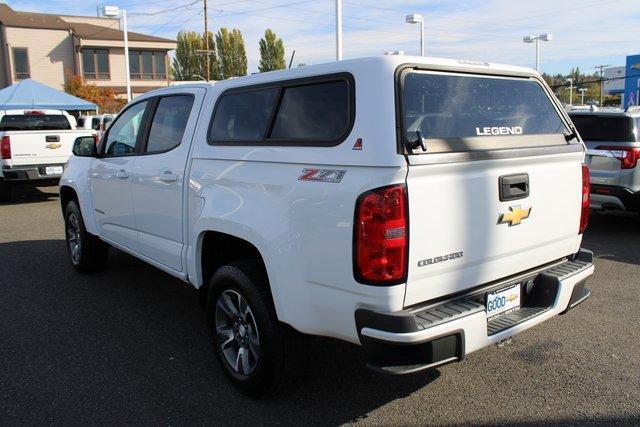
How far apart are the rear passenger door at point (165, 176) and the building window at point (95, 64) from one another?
146 ft

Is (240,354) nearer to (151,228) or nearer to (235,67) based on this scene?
(151,228)

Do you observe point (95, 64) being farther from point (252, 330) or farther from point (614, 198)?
point (252, 330)

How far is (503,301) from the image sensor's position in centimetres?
319

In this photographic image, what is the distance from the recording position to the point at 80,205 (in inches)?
236

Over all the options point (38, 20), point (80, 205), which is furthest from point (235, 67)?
point (80, 205)

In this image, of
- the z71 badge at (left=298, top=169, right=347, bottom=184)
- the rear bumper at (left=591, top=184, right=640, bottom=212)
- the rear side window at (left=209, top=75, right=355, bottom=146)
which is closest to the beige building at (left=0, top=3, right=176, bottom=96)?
the rear bumper at (left=591, top=184, right=640, bottom=212)

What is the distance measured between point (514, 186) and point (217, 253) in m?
2.03

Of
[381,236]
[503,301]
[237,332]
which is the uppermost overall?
[381,236]

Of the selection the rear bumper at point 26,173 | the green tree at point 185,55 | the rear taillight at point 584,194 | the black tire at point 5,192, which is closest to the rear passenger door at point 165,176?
the rear taillight at point 584,194

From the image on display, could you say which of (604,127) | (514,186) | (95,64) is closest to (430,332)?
(514,186)

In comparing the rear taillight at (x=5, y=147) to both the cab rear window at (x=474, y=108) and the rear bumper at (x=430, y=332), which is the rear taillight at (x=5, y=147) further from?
the rear bumper at (x=430, y=332)

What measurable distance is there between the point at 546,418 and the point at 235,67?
70.2 meters

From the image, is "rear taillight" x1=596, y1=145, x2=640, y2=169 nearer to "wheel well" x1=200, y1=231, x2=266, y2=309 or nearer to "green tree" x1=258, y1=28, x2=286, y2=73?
"wheel well" x1=200, y1=231, x2=266, y2=309

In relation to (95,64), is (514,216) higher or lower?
lower
